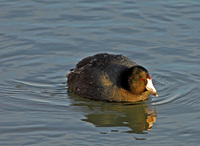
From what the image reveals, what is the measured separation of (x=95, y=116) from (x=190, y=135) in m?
1.95

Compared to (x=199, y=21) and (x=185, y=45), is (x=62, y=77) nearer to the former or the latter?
(x=185, y=45)

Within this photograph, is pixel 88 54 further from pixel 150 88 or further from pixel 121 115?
pixel 121 115

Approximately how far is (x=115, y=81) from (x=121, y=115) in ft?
2.80

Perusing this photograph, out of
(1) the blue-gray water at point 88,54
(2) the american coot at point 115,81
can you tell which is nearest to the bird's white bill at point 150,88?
(2) the american coot at point 115,81

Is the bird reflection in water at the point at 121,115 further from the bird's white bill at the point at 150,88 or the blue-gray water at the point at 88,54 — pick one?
the bird's white bill at the point at 150,88

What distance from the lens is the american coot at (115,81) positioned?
1004cm

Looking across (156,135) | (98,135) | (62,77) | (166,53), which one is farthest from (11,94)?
(166,53)

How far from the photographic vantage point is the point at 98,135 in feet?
28.1

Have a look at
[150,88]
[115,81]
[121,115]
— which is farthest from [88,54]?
[121,115]

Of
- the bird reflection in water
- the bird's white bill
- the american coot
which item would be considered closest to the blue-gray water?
the bird reflection in water

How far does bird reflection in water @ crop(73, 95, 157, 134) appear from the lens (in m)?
9.17

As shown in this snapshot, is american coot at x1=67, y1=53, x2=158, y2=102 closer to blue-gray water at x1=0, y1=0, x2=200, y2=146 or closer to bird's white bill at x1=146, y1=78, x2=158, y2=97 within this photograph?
bird's white bill at x1=146, y1=78, x2=158, y2=97

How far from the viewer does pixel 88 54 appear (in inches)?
492

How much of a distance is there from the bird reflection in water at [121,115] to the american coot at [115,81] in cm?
17
